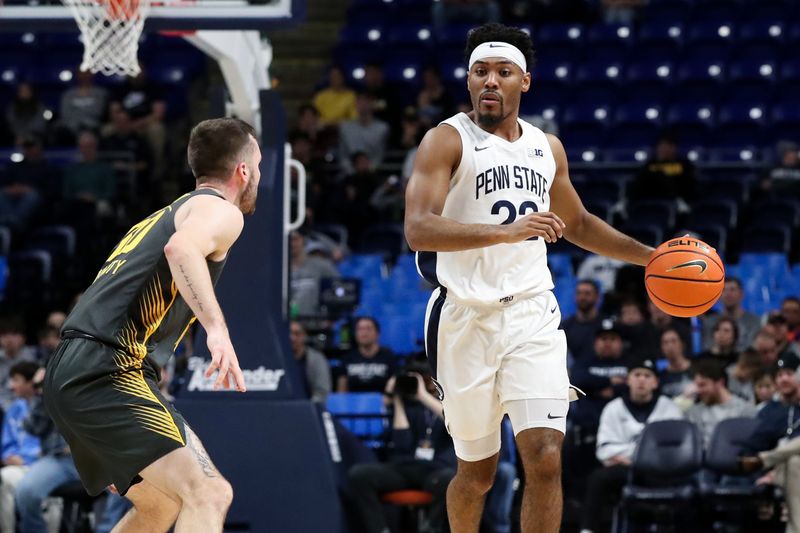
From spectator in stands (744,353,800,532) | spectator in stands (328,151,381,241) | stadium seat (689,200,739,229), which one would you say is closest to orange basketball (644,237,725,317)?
spectator in stands (744,353,800,532)

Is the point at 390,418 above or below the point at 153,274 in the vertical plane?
below

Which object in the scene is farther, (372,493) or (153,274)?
(372,493)

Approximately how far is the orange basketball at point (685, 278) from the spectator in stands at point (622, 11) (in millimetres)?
12331

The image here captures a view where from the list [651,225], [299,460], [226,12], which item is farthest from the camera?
[651,225]

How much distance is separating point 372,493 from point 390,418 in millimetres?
1196

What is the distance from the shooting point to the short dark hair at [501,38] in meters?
6.21

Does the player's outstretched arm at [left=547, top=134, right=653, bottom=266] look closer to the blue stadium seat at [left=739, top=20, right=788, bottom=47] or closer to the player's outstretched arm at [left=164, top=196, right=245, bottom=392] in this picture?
the player's outstretched arm at [left=164, top=196, right=245, bottom=392]

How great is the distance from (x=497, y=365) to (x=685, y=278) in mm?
902

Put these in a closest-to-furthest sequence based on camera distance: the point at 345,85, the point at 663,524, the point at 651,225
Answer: the point at 663,524 → the point at 651,225 → the point at 345,85

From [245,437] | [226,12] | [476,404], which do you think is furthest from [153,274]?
[245,437]

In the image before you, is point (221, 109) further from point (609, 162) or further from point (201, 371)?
point (609, 162)

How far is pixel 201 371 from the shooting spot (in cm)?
959

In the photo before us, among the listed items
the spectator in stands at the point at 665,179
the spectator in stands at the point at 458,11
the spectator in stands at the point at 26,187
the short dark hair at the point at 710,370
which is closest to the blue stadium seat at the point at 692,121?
the spectator in stands at the point at 665,179

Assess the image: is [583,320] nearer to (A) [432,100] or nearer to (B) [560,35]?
(A) [432,100]
